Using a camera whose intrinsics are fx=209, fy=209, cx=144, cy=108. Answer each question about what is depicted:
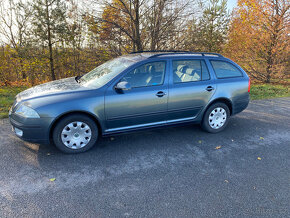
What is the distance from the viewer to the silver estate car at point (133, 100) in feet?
10.8

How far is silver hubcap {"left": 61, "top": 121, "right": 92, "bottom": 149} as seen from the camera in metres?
3.39

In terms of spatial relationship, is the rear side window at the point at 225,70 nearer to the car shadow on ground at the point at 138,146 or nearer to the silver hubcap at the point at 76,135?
the car shadow on ground at the point at 138,146

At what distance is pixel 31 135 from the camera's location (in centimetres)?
324

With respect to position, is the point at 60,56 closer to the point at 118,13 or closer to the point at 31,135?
the point at 118,13

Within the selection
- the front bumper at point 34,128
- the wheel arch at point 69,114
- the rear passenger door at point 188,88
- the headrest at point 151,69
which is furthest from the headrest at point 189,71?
the front bumper at point 34,128

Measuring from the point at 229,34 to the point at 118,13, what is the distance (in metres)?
7.87

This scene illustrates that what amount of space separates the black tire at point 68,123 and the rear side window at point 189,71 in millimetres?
1738

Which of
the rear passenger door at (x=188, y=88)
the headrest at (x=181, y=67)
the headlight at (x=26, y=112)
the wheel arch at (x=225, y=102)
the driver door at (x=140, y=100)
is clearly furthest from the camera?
the wheel arch at (x=225, y=102)

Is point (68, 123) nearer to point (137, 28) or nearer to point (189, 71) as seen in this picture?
point (189, 71)

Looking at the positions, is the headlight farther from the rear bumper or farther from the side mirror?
Answer: the rear bumper

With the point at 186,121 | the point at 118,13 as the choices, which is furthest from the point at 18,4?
the point at 186,121

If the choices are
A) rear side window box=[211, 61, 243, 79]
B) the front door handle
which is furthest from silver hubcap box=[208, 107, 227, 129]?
the front door handle

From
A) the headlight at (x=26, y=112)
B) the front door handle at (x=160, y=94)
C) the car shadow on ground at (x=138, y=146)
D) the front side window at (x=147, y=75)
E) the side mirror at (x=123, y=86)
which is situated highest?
the front side window at (x=147, y=75)

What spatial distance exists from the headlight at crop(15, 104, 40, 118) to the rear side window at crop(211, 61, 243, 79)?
3.52m
